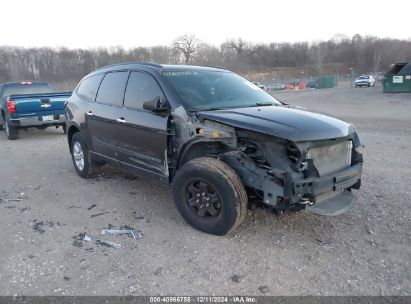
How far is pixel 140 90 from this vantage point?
4.66 m

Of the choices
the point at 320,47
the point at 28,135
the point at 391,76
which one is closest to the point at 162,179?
the point at 28,135

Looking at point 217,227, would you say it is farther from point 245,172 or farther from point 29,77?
point 29,77

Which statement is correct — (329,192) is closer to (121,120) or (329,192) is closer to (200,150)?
(200,150)

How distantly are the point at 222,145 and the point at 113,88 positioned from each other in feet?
7.04

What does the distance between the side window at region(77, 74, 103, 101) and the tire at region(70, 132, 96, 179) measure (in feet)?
2.29

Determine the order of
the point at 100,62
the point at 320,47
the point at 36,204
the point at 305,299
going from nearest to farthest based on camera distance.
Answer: the point at 305,299
the point at 36,204
the point at 100,62
the point at 320,47

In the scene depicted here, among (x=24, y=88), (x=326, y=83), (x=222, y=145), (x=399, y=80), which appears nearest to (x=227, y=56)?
(x=326, y=83)

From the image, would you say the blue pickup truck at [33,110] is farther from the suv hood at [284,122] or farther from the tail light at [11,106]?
the suv hood at [284,122]

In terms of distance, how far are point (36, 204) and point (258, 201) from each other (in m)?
3.13

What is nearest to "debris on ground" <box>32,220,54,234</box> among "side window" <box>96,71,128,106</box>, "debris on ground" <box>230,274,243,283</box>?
"side window" <box>96,71,128,106</box>

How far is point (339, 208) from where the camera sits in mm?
3617

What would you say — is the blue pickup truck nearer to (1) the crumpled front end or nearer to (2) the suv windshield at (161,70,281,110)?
(2) the suv windshield at (161,70,281,110)

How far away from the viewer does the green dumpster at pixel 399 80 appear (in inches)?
1147

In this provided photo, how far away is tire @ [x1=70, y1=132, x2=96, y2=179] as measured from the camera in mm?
5945
